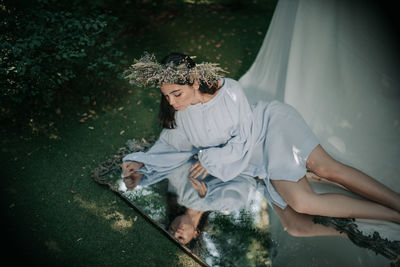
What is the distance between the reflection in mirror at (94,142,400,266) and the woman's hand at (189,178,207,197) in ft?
0.04

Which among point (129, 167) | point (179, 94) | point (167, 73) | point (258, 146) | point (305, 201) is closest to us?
point (167, 73)

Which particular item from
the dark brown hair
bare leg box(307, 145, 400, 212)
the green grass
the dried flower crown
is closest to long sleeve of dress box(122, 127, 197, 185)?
the dark brown hair

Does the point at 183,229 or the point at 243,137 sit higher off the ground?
the point at 243,137

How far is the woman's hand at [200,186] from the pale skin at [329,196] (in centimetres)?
81

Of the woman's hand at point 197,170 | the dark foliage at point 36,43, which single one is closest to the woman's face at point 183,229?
the woman's hand at point 197,170

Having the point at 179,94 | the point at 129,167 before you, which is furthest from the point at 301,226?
the point at 129,167

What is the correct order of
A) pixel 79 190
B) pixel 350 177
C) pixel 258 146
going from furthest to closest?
pixel 79 190, pixel 258 146, pixel 350 177

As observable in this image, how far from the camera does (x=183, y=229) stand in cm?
296

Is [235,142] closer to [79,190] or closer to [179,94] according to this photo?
[179,94]

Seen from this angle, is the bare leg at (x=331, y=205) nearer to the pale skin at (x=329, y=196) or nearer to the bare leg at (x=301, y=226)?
the pale skin at (x=329, y=196)

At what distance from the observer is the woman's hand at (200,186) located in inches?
129

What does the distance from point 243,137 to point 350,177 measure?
A: 1.17m

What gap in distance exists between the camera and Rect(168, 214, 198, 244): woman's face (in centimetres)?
289

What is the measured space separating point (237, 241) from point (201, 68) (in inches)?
70.8
